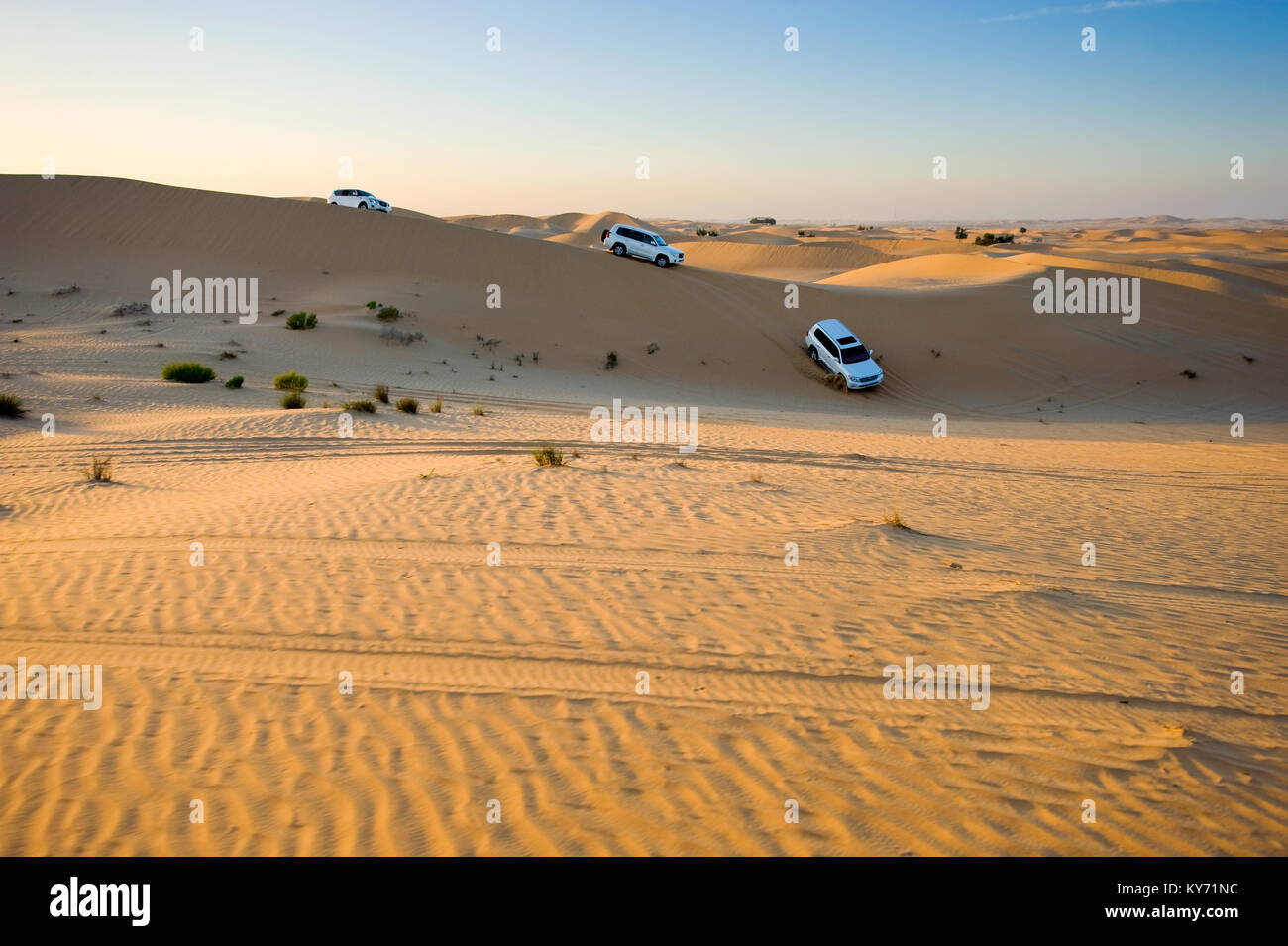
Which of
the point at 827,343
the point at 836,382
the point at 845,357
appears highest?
the point at 827,343

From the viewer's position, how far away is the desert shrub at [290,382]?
16562mm

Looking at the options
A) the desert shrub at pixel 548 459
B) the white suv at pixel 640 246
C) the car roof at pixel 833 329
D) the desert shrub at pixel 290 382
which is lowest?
the desert shrub at pixel 548 459

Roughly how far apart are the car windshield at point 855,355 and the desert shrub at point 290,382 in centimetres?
1480

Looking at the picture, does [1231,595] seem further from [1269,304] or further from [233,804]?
[1269,304]

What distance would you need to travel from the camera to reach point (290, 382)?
1669cm

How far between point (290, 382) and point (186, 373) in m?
2.30

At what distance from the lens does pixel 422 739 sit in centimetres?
438

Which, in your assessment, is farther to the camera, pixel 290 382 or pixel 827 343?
pixel 827 343

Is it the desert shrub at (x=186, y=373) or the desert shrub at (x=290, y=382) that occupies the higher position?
the desert shrub at (x=186, y=373)
